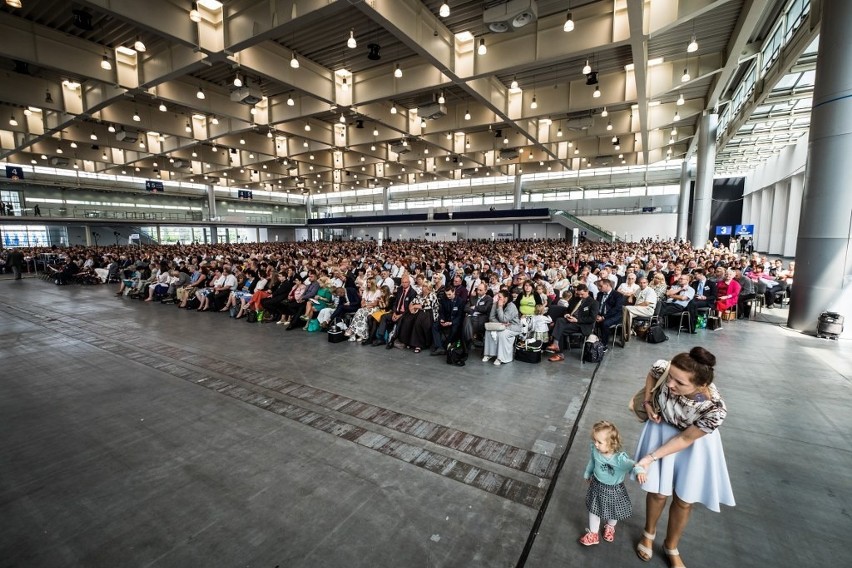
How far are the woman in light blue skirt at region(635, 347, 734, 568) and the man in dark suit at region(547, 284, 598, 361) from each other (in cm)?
378

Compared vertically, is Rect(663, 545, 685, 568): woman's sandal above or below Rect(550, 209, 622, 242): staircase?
below

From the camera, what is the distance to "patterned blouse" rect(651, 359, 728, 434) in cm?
188

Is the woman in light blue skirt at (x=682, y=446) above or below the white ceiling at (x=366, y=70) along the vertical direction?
below

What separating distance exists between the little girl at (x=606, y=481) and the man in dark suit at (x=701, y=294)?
6572mm

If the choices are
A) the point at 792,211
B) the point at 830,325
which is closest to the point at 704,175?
the point at 792,211

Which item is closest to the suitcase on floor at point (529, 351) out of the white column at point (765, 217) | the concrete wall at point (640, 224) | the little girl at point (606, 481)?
the little girl at point (606, 481)

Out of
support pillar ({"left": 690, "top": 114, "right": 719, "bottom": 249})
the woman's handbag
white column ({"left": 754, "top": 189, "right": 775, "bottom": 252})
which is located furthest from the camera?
white column ({"left": 754, "top": 189, "right": 775, "bottom": 252})

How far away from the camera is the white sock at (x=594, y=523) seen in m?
2.34

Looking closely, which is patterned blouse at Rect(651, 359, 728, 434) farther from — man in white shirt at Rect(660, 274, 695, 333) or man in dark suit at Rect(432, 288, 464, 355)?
man in white shirt at Rect(660, 274, 695, 333)

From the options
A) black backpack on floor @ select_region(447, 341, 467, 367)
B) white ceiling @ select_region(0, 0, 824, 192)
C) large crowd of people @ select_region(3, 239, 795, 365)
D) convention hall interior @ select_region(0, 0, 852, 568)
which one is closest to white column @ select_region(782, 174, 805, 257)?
white ceiling @ select_region(0, 0, 824, 192)

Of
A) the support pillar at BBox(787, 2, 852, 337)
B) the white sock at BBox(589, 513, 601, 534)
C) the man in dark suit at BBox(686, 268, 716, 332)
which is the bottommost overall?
the white sock at BBox(589, 513, 601, 534)

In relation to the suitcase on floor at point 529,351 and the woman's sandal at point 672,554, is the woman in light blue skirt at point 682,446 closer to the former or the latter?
the woman's sandal at point 672,554

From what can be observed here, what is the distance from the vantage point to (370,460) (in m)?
3.30

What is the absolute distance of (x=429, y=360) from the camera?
19.9ft
